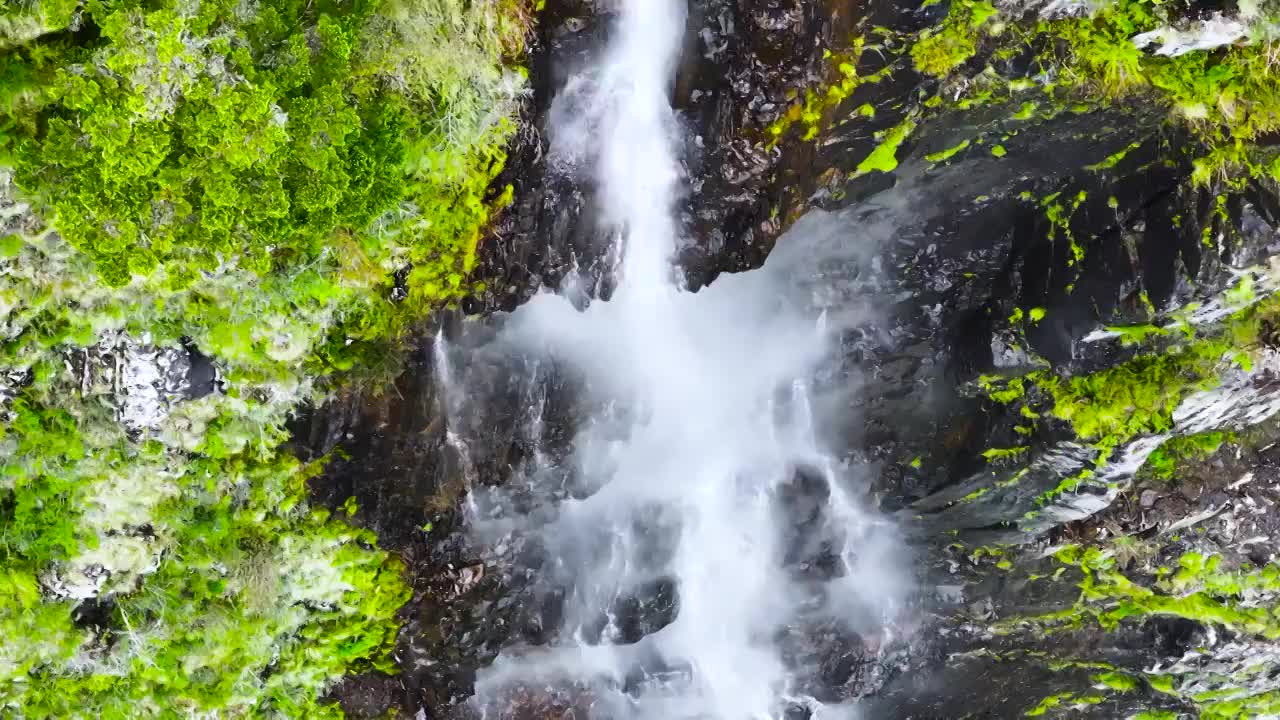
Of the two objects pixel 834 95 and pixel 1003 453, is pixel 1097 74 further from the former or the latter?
pixel 1003 453

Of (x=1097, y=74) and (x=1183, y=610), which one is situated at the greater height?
(x=1097, y=74)

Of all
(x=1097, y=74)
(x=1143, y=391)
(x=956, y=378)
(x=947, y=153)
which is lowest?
(x=1143, y=391)

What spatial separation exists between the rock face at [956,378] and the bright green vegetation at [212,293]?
604mm

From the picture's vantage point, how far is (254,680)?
27.2ft

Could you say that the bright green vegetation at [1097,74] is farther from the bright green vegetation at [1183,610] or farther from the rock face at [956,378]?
the bright green vegetation at [1183,610]

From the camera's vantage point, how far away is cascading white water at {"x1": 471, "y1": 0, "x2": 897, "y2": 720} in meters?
9.73

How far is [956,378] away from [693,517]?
401 centimetres

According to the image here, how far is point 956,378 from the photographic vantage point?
8.82 metres

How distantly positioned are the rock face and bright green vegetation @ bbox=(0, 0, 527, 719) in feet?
1.98

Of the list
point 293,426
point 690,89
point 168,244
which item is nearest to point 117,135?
point 168,244

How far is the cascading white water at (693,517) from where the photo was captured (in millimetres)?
9734

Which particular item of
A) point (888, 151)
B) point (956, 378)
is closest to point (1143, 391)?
point (956, 378)

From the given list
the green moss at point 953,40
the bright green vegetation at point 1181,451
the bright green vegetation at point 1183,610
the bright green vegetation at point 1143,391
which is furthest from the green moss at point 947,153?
the bright green vegetation at point 1183,610

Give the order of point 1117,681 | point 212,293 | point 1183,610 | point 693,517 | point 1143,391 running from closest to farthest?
point 212,293 → point 1143,391 → point 1183,610 → point 1117,681 → point 693,517
